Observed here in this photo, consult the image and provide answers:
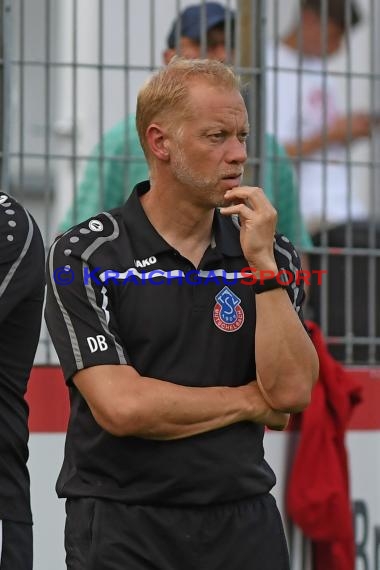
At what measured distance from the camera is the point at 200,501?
3.81m

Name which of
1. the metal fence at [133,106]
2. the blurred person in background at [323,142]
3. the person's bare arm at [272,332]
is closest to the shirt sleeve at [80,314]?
the person's bare arm at [272,332]

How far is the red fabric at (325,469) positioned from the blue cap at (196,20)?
1399 millimetres

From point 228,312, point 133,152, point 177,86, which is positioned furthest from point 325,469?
point 177,86

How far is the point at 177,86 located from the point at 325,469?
8.38ft

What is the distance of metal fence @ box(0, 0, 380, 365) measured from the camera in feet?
19.5

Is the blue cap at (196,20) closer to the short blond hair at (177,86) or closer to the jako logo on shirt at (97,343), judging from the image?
the short blond hair at (177,86)

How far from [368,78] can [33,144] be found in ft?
5.26

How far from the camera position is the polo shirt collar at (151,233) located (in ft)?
13.0

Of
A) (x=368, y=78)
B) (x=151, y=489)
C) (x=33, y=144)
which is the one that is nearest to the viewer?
(x=151, y=489)

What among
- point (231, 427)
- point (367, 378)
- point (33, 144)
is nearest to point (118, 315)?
point (231, 427)

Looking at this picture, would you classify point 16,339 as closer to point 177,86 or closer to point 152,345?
point 152,345

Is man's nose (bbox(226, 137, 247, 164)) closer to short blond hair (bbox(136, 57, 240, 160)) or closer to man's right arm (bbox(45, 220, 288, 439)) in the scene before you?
short blond hair (bbox(136, 57, 240, 160))

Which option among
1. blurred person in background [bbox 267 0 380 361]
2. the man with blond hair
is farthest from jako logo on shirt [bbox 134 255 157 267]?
blurred person in background [bbox 267 0 380 361]

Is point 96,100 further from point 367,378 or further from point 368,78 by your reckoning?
point 367,378
